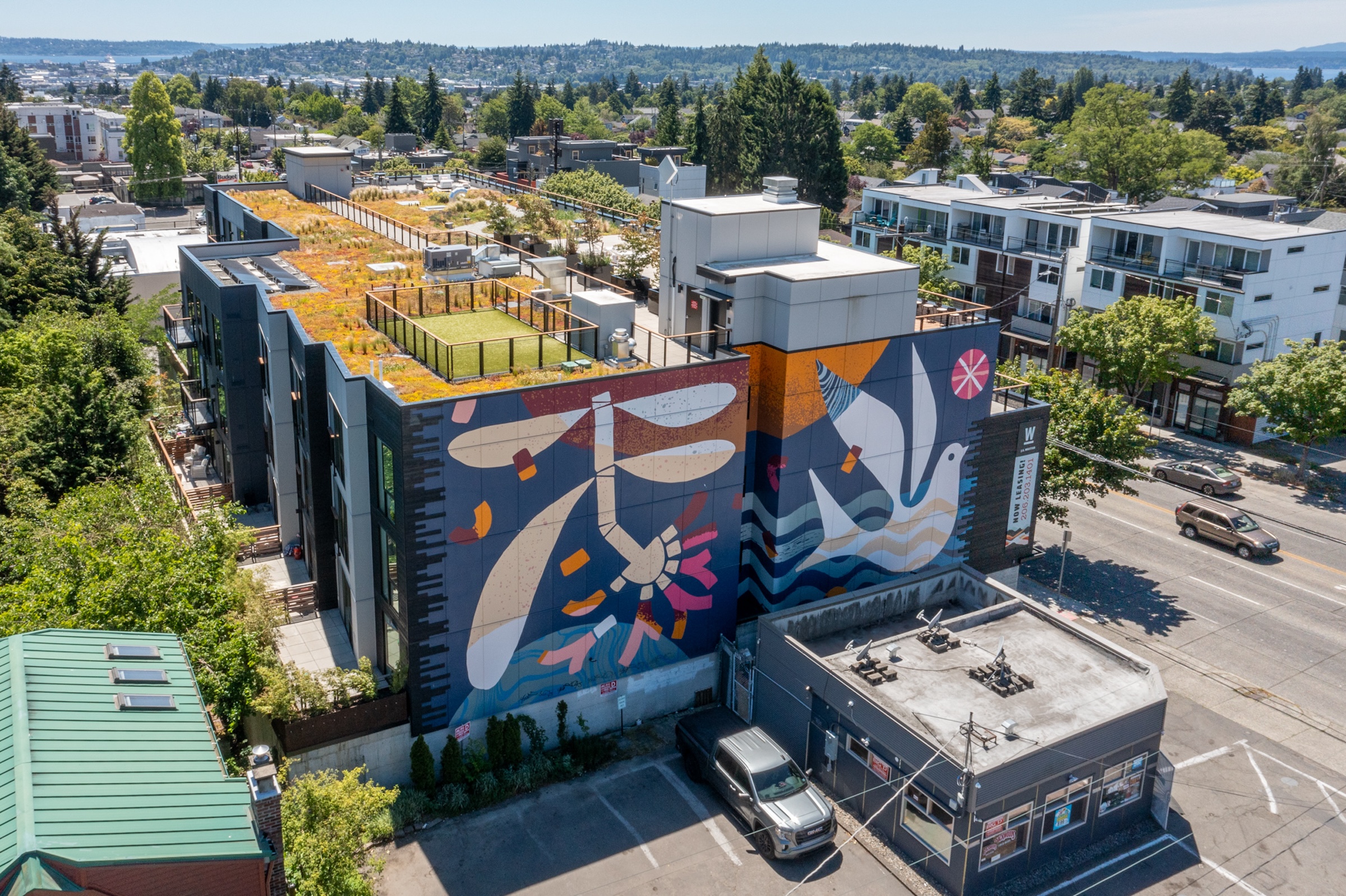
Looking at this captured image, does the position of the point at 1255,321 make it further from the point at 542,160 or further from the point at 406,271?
the point at 542,160

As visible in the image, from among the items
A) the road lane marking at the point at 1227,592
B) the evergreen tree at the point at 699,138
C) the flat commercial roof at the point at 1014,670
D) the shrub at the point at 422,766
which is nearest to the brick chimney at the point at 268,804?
the shrub at the point at 422,766

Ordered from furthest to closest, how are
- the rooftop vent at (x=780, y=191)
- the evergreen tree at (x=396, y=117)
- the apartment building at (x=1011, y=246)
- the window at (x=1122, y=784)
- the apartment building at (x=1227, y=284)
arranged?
the evergreen tree at (x=396, y=117) → the apartment building at (x=1011, y=246) → the apartment building at (x=1227, y=284) → the rooftop vent at (x=780, y=191) → the window at (x=1122, y=784)

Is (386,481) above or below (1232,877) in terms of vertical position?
above

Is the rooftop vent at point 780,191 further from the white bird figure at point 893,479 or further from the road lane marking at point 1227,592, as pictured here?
the road lane marking at point 1227,592

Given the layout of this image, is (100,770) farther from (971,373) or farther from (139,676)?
(971,373)

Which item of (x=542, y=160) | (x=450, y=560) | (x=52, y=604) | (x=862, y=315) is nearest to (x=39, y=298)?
(x=52, y=604)

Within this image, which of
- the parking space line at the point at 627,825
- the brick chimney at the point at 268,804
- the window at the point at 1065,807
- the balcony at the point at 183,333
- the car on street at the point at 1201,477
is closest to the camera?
the brick chimney at the point at 268,804

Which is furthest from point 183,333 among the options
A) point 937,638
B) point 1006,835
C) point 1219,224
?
point 1219,224
